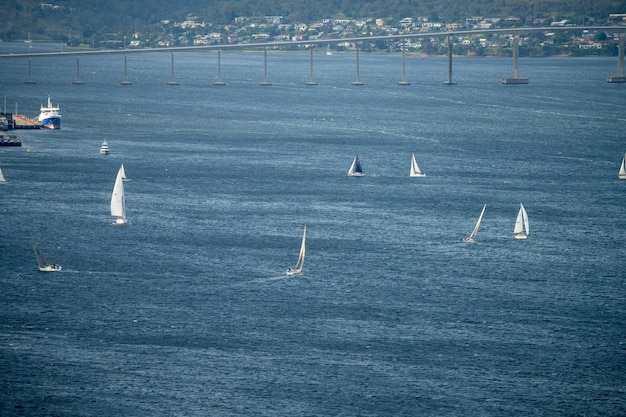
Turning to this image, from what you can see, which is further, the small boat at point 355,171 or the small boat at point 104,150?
the small boat at point 104,150

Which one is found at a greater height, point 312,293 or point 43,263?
point 43,263

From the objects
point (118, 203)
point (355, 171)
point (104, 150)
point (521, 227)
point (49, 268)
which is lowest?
point (49, 268)

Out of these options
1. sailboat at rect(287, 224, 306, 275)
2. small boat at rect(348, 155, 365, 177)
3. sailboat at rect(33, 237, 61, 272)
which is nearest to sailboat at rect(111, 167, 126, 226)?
sailboat at rect(33, 237, 61, 272)

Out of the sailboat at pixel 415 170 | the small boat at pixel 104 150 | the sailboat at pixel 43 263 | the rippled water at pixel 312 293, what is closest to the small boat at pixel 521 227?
the rippled water at pixel 312 293

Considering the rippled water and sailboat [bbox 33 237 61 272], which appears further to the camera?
sailboat [bbox 33 237 61 272]

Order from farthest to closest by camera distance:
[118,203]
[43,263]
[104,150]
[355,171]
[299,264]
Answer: [104,150], [355,171], [118,203], [299,264], [43,263]

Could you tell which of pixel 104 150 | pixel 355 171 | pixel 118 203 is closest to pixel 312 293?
pixel 118 203

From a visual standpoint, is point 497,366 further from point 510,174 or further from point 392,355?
point 510,174

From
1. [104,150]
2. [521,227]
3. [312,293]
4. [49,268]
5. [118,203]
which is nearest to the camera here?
[312,293]

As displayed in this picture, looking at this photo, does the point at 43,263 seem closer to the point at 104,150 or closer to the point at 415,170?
the point at 415,170

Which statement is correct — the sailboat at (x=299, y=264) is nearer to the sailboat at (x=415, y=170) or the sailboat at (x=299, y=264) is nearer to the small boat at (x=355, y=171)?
the small boat at (x=355, y=171)

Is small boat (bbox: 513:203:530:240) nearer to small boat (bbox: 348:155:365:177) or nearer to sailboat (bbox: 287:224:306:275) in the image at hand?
sailboat (bbox: 287:224:306:275)

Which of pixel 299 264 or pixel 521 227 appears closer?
pixel 299 264
